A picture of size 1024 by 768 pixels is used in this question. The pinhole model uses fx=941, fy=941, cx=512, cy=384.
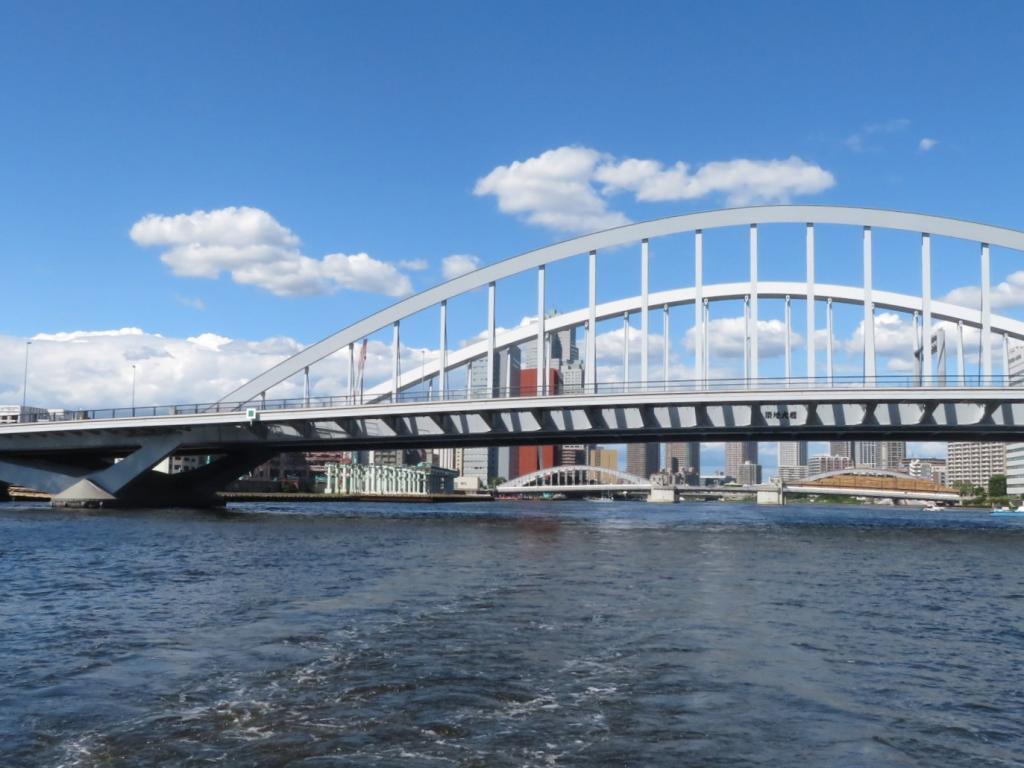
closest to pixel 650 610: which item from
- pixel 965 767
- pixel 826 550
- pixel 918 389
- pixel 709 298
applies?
pixel 965 767

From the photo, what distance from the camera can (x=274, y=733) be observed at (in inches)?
408

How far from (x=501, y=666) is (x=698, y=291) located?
6159 cm

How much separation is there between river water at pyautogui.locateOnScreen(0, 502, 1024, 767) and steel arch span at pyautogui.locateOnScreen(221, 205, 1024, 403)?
4348cm

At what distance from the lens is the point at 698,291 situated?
72.6 m

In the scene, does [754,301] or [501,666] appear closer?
[501,666]

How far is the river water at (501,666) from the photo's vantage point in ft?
33.1

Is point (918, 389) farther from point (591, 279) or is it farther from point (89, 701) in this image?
point (89, 701)

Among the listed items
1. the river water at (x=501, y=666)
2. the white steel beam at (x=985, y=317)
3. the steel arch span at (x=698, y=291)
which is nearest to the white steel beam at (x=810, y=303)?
the steel arch span at (x=698, y=291)

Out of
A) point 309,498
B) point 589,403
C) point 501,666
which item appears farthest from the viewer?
point 309,498

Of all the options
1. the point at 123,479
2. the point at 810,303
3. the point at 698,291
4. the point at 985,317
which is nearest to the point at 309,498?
the point at 123,479

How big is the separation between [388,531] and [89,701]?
39.2 m

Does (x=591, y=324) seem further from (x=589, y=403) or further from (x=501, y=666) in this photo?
(x=501, y=666)

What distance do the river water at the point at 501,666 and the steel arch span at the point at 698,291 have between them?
143 feet

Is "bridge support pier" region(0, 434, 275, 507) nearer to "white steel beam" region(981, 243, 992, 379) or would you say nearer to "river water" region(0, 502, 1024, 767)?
"river water" region(0, 502, 1024, 767)
